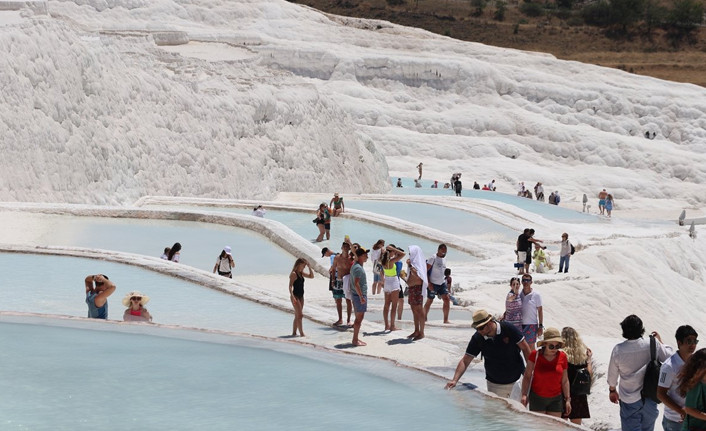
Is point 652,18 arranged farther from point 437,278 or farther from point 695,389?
point 695,389

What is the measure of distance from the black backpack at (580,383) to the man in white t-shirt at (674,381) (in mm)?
701

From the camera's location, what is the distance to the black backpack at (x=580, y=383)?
695 cm

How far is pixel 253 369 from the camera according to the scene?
27.0 ft

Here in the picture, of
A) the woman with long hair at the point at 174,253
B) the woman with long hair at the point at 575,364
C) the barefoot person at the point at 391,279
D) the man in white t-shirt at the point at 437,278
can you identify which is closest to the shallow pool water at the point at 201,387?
the woman with long hair at the point at 575,364

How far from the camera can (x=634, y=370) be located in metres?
6.70

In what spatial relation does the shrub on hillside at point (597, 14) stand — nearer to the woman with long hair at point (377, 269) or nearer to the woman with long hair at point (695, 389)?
the woman with long hair at point (377, 269)

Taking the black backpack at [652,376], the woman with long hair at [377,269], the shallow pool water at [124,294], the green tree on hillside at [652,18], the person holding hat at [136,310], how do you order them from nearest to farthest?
1. the black backpack at [652,376]
2. the person holding hat at [136,310]
3. the shallow pool water at [124,294]
4. the woman with long hair at [377,269]
5. the green tree on hillside at [652,18]

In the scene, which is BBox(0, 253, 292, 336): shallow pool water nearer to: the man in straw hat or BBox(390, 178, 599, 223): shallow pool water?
the man in straw hat

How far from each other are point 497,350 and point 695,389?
4.95ft

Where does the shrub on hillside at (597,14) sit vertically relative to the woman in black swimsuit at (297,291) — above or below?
above

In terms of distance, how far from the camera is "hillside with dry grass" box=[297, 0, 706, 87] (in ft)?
227

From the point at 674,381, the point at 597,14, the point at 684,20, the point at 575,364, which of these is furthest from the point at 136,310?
the point at 597,14

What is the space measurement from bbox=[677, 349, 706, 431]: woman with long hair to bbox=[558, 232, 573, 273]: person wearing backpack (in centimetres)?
1028

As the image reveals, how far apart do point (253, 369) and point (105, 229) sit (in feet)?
30.4
